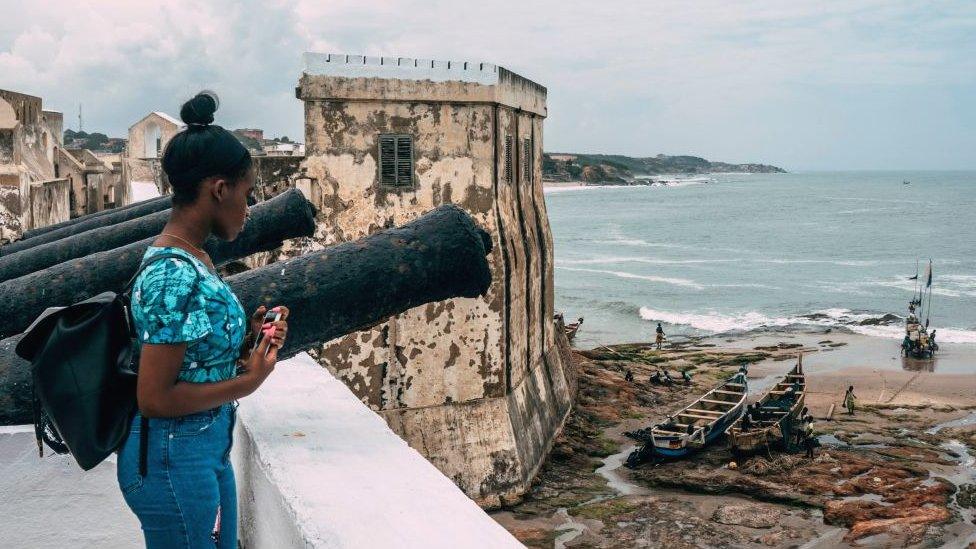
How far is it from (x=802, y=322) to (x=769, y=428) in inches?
1014

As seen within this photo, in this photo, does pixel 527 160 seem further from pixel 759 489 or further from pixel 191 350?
pixel 191 350

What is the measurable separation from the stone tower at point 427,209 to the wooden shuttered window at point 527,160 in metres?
1.56

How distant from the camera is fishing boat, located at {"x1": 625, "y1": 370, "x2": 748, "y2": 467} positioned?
18.6 meters

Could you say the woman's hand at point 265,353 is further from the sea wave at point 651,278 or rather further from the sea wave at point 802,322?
the sea wave at point 651,278

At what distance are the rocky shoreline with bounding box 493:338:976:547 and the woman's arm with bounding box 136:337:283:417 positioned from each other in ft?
40.3

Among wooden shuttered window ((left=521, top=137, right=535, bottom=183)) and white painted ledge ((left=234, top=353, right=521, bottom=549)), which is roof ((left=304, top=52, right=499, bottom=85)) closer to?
wooden shuttered window ((left=521, top=137, right=535, bottom=183))

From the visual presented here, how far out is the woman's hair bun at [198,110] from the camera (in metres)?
2.59

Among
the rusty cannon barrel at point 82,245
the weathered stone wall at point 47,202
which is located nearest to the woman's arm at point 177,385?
the rusty cannon barrel at point 82,245

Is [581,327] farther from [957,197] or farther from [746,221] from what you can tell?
[957,197]

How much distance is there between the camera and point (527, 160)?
17.6 metres

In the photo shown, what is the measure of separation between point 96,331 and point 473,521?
1.11m

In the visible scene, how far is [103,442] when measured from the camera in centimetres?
242

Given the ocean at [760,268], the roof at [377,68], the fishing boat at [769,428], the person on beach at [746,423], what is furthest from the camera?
the ocean at [760,268]

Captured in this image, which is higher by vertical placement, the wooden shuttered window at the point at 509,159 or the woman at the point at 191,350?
the wooden shuttered window at the point at 509,159
